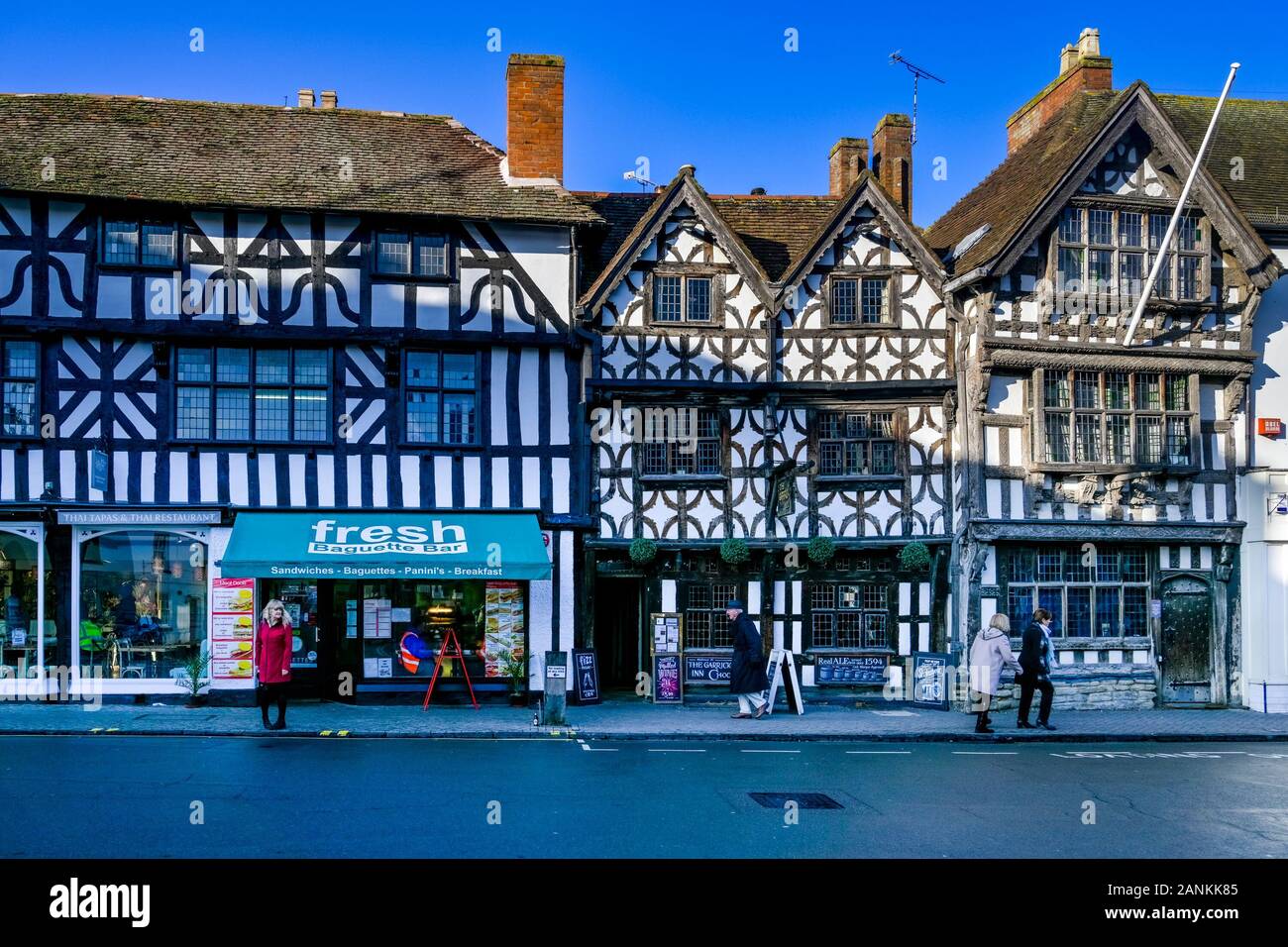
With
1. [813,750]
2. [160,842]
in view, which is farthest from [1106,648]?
[160,842]

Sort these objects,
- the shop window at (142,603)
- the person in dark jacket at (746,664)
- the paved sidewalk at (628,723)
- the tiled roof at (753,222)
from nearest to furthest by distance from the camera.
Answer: the paved sidewalk at (628,723), the person in dark jacket at (746,664), the shop window at (142,603), the tiled roof at (753,222)

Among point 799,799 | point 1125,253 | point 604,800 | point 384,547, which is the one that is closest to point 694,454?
point 384,547

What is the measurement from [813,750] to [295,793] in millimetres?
6490

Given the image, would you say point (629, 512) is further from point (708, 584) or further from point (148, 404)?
point (148, 404)

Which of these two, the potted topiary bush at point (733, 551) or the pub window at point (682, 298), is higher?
the pub window at point (682, 298)

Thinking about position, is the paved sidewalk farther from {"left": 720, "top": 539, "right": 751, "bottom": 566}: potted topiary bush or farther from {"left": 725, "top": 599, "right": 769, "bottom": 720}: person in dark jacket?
{"left": 720, "top": 539, "right": 751, "bottom": 566}: potted topiary bush

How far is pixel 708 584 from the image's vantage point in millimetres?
20406

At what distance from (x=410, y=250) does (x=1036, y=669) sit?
1117 cm

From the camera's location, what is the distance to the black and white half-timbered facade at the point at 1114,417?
65.8ft

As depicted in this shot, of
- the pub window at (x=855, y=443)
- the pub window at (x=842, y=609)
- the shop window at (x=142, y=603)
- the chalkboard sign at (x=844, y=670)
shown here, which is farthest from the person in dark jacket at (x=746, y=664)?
the shop window at (x=142, y=603)

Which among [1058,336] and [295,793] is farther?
[1058,336]

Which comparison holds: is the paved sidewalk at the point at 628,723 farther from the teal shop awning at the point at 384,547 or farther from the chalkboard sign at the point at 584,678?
the teal shop awning at the point at 384,547

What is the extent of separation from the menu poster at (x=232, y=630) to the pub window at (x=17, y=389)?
3.60m

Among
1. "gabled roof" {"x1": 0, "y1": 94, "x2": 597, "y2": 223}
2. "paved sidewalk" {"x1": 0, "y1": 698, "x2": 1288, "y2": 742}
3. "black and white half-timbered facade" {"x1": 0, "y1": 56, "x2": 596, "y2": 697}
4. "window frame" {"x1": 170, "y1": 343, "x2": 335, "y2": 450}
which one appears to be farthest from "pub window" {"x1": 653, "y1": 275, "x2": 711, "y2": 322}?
"paved sidewalk" {"x1": 0, "y1": 698, "x2": 1288, "y2": 742}
